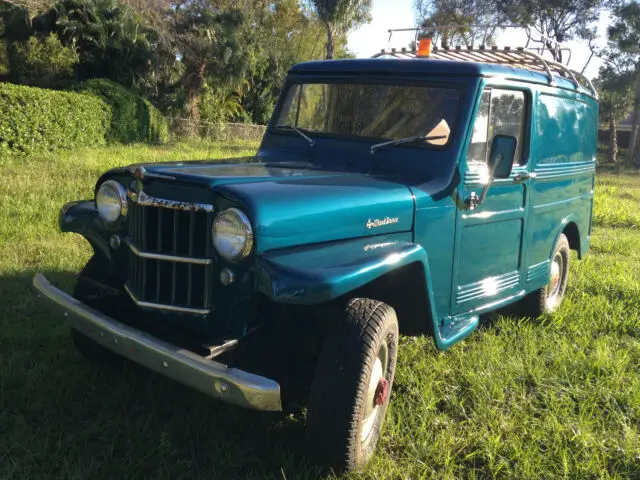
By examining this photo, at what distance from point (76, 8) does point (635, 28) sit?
25.6m

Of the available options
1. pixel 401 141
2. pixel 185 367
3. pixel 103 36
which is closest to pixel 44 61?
pixel 103 36

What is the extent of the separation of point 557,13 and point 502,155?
104 feet

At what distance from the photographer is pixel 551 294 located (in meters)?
5.28

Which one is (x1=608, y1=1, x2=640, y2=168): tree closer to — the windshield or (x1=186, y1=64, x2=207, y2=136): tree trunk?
(x1=186, y1=64, x2=207, y2=136): tree trunk

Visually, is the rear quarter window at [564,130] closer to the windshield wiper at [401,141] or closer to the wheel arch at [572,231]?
the wheel arch at [572,231]

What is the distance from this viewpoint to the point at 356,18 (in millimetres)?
29766

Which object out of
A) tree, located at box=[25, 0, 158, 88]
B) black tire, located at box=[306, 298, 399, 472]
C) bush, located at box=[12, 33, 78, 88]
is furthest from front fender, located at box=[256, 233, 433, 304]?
tree, located at box=[25, 0, 158, 88]

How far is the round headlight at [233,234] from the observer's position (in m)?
2.51

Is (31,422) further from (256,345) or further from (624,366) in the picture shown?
(624,366)

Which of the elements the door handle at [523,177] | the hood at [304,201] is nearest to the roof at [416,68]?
the door handle at [523,177]

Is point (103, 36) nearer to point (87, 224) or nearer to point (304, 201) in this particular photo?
point (87, 224)

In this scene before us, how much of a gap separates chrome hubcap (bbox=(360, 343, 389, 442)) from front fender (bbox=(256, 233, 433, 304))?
1.45 ft

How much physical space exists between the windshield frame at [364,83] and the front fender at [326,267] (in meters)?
0.91

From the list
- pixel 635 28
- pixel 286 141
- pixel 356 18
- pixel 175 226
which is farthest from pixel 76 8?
pixel 635 28
